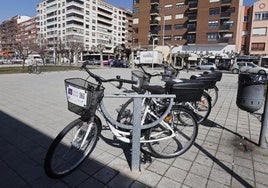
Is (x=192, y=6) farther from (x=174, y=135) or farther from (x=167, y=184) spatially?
(x=167, y=184)

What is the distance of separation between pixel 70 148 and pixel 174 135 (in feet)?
5.07

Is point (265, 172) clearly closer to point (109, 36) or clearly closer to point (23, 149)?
point (23, 149)

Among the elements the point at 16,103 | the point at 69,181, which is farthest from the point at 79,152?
the point at 16,103

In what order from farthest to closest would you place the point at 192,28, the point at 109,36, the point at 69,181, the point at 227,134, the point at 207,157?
the point at 109,36 < the point at 192,28 < the point at 227,134 < the point at 207,157 < the point at 69,181

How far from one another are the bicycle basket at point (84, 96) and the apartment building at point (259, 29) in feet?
150

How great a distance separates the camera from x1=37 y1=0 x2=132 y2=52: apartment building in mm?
66188

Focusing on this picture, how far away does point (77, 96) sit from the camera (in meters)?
2.36

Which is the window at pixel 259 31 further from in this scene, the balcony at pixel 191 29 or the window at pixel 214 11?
the balcony at pixel 191 29

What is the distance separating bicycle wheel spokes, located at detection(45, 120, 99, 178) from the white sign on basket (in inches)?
11.2

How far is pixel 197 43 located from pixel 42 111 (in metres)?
42.2

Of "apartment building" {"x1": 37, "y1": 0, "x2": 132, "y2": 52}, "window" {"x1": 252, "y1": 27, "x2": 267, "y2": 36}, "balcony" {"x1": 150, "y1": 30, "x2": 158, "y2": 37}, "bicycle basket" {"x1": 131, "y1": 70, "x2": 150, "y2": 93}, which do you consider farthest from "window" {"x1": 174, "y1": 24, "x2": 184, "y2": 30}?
"bicycle basket" {"x1": 131, "y1": 70, "x2": 150, "y2": 93}

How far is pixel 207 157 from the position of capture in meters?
3.13

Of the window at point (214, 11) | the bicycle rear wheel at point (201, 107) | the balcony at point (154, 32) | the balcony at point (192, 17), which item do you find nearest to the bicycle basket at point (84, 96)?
the bicycle rear wheel at point (201, 107)

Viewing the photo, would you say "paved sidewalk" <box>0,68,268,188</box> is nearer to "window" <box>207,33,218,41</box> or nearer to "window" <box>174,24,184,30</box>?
"window" <box>207,33,218,41</box>
